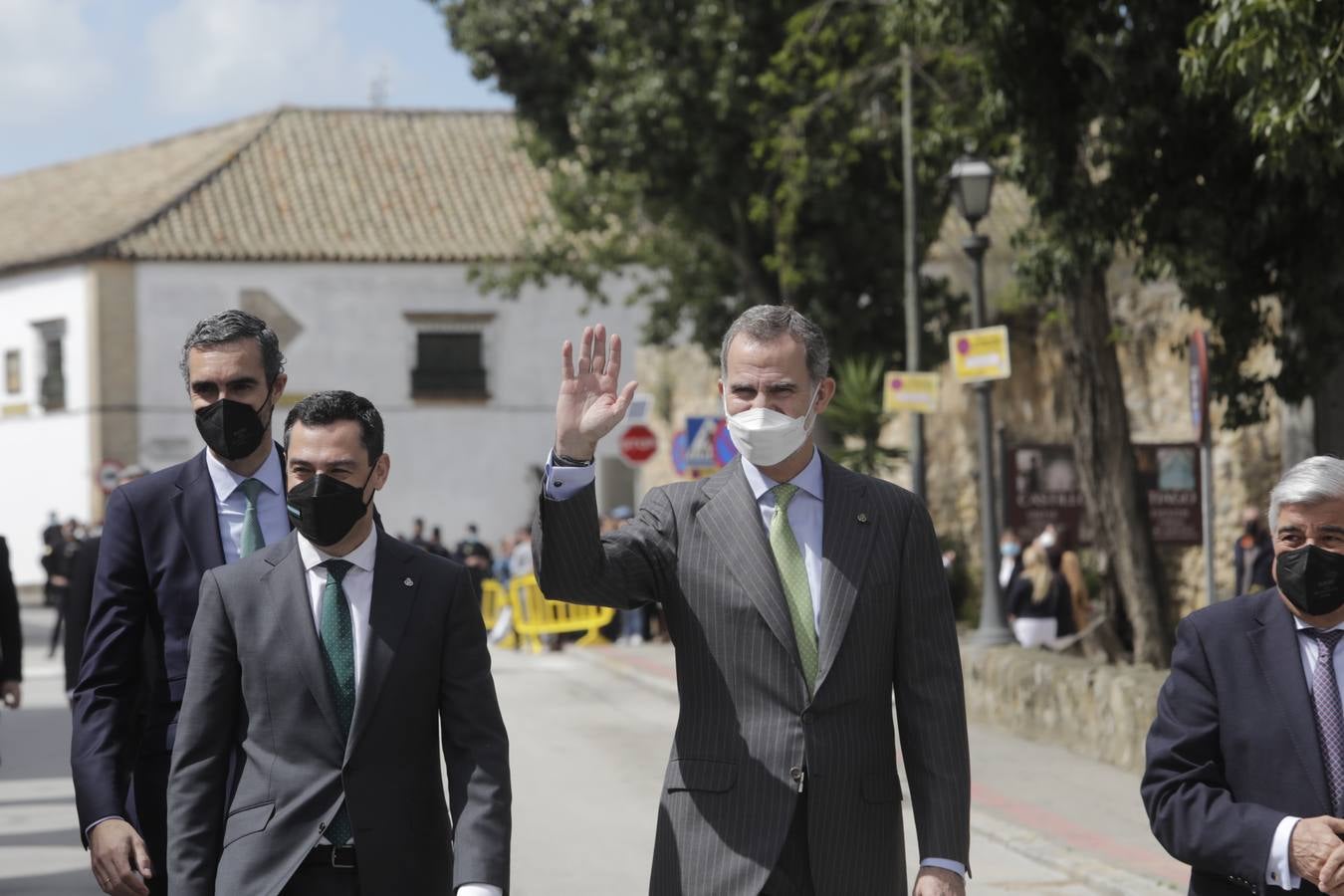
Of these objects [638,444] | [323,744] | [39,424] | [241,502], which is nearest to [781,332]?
[323,744]

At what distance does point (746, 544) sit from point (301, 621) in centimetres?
93

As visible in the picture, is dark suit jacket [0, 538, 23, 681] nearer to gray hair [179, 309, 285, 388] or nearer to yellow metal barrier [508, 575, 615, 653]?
gray hair [179, 309, 285, 388]

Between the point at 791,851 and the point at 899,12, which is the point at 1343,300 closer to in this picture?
the point at 899,12

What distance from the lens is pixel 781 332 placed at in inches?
169

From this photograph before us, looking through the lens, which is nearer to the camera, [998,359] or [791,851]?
[791,851]

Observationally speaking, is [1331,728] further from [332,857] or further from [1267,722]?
[332,857]

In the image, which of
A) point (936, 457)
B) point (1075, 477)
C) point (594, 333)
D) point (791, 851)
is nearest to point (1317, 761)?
point (791, 851)

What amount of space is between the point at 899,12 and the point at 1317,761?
11173 mm

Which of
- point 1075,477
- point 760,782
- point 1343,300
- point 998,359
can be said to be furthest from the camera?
point 1075,477

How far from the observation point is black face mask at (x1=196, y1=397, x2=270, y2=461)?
492cm

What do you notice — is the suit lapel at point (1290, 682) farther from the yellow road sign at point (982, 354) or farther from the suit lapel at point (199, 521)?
the yellow road sign at point (982, 354)

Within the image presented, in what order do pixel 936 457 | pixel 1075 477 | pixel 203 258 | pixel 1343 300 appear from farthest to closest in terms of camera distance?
pixel 203 258 → pixel 936 457 → pixel 1075 477 → pixel 1343 300

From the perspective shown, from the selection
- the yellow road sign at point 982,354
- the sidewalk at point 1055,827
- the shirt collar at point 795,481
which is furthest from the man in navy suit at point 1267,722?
the yellow road sign at point 982,354

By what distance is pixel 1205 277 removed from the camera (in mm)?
14195
